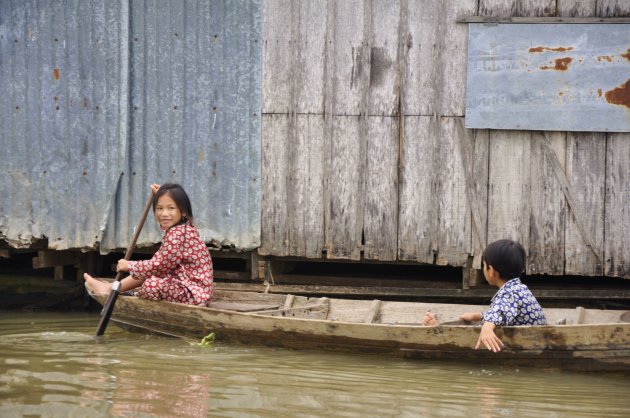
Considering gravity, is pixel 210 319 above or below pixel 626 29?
below

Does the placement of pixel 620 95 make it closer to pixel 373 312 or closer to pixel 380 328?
pixel 373 312

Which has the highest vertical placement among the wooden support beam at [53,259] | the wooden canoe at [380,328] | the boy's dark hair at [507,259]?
the boy's dark hair at [507,259]

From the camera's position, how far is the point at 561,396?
5770mm

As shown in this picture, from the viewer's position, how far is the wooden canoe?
6195mm

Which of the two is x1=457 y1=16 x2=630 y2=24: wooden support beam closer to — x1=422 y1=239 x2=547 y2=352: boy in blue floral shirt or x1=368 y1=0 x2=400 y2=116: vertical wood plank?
x1=368 y1=0 x2=400 y2=116: vertical wood plank

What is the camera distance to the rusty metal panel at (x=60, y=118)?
8273 millimetres

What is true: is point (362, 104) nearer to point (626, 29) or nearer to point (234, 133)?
point (234, 133)

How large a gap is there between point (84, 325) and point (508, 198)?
150 inches

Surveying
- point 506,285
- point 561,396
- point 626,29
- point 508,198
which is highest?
point 626,29

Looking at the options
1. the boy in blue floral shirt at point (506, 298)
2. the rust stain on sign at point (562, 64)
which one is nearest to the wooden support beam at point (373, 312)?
the boy in blue floral shirt at point (506, 298)

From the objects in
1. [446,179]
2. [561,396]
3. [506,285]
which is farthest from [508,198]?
[561,396]

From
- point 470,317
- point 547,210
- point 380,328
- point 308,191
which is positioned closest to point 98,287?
point 308,191

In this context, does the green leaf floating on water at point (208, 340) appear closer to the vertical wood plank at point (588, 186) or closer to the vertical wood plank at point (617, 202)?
the vertical wood plank at point (588, 186)

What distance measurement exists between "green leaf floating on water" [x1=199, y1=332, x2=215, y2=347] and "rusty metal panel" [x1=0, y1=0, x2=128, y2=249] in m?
1.75
